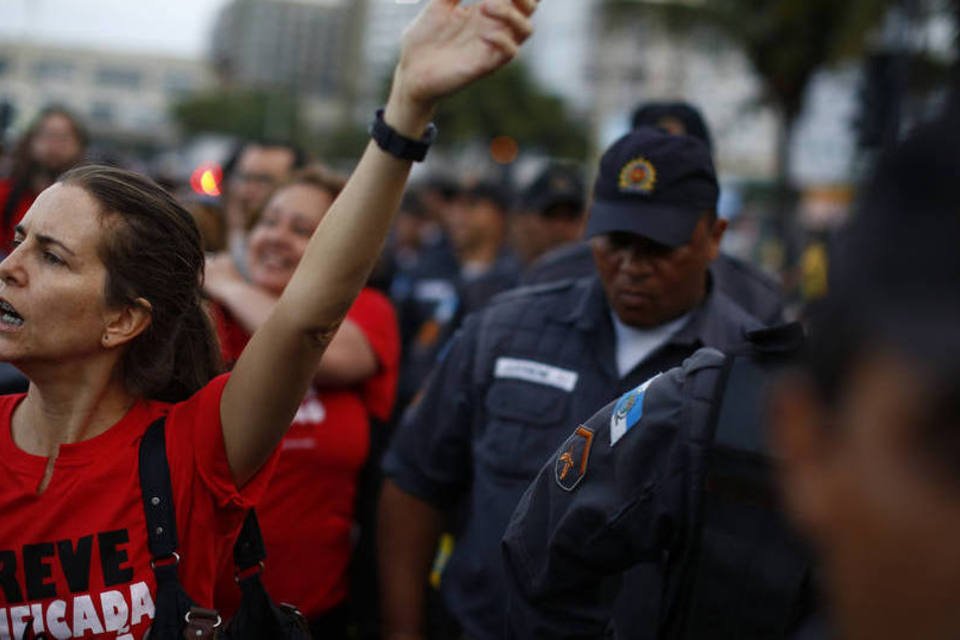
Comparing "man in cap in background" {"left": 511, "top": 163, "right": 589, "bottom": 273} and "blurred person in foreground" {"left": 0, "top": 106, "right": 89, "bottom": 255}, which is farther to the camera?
"man in cap in background" {"left": 511, "top": 163, "right": 589, "bottom": 273}

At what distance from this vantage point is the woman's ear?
2.18 meters

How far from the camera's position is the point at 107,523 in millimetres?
2027

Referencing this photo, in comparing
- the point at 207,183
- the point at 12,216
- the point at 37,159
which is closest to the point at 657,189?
the point at 207,183

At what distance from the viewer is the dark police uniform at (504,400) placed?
2.80m

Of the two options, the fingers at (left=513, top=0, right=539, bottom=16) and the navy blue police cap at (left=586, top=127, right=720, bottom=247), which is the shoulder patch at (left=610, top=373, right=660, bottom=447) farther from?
the navy blue police cap at (left=586, top=127, right=720, bottom=247)

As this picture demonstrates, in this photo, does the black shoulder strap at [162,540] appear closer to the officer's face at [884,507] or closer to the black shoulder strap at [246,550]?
the black shoulder strap at [246,550]

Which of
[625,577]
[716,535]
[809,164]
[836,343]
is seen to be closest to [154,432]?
[625,577]

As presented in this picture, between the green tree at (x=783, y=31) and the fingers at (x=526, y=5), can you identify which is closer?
the fingers at (x=526, y=5)

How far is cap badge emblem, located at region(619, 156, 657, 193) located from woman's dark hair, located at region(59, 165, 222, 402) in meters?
1.15

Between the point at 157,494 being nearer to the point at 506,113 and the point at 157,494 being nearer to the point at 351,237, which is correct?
the point at 351,237

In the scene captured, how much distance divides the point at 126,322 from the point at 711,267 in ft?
6.27

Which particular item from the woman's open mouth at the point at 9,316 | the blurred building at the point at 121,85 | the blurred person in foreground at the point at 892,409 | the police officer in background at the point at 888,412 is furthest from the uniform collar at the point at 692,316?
the blurred building at the point at 121,85

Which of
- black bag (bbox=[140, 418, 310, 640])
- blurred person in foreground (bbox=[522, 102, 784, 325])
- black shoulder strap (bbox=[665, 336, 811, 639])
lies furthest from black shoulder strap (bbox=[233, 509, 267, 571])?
blurred person in foreground (bbox=[522, 102, 784, 325])

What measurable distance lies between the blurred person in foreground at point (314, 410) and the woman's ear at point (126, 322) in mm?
938
